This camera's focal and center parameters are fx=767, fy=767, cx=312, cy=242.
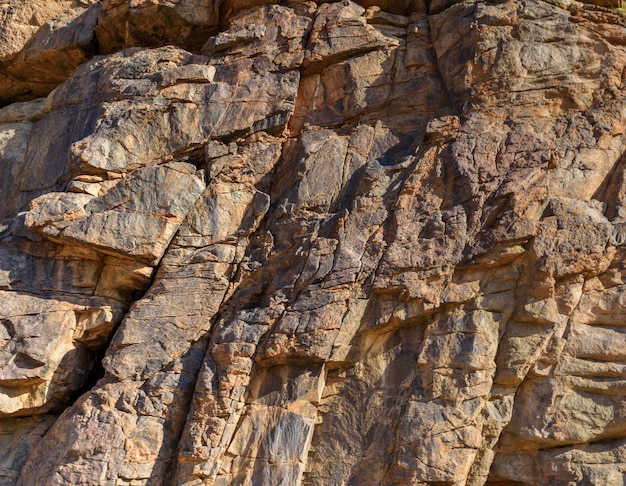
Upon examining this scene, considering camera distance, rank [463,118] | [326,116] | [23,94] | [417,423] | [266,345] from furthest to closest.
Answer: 1. [23,94]
2. [326,116]
3. [463,118]
4. [266,345]
5. [417,423]

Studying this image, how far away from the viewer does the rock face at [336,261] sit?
12.2 m

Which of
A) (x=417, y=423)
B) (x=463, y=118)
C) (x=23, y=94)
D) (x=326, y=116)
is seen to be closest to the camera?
(x=417, y=423)

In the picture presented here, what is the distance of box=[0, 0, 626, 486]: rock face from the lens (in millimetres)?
12227

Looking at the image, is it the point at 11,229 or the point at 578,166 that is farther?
the point at 11,229

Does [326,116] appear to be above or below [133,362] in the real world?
above

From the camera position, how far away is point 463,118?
1398 cm

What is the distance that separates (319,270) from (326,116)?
378 cm

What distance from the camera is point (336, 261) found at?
524 inches

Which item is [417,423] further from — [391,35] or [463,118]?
[391,35]

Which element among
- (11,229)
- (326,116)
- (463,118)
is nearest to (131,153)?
(11,229)

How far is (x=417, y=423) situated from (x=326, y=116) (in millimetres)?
6588

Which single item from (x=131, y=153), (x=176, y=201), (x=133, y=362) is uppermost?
(x=131, y=153)

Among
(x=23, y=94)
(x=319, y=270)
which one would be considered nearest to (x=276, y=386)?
(x=319, y=270)

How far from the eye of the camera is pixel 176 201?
14.8 meters
